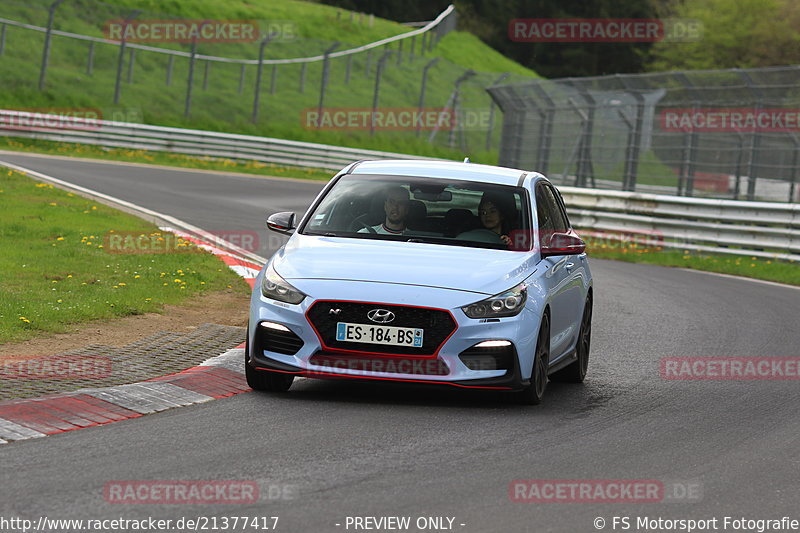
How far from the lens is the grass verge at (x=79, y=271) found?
1081 cm

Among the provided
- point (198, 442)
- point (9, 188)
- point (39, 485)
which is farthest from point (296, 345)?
point (9, 188)

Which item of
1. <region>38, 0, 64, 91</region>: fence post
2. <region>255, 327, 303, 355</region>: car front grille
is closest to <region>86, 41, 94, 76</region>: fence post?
<region>38, 0, 64, 91</region>: fence post

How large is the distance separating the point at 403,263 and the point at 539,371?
1135mm

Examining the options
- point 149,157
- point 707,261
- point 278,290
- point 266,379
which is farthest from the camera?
point 149,157

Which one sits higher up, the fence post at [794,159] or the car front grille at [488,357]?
the fence post at [794,159]

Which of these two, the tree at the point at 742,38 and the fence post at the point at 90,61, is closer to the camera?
the fence post at the point at 90,61

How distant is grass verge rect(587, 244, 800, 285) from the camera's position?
20.0 m

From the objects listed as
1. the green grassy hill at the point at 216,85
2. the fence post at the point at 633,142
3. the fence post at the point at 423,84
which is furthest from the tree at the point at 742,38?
the fence post at the point at 633,142

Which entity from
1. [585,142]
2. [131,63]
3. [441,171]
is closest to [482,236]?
[441,171]

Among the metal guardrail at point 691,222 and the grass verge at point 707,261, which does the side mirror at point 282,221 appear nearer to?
the grass verge at point 707,261

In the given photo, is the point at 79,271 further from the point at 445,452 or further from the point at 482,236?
the point at 445,452

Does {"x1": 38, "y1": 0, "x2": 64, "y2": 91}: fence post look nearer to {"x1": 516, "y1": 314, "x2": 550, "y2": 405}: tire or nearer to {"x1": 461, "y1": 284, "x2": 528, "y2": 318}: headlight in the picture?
{"x1": 516, "y1": 314, "x2": 550, "y2": 405}: tire

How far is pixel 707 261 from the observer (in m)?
21.6

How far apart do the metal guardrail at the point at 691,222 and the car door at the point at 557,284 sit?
11.6 metres
